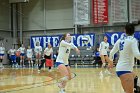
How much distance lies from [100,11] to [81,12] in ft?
6.06

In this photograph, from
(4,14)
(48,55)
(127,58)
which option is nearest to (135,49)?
→ (127,58)

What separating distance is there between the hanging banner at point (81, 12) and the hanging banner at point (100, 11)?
71cm

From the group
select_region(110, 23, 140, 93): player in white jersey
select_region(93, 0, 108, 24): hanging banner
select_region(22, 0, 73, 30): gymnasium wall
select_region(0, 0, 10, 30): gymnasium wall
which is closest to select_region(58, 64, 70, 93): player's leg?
select_region(110, 23, 140, 93): player in white jersey

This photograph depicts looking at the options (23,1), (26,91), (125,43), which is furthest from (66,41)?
(23,1)

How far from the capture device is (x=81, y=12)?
28.1 metres

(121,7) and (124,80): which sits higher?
(121,7)

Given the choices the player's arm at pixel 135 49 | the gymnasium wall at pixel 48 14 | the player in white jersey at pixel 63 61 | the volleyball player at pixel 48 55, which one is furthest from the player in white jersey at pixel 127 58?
the gymnasium wall at pixel 48 14

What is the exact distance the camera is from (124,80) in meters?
5.23

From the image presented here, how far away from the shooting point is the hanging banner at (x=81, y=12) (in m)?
27.9

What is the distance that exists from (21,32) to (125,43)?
90.8 ft

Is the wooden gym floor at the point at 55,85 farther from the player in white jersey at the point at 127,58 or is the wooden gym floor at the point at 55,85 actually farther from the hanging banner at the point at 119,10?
the hanging banner at the point at 119,10

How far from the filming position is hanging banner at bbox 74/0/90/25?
27917 millimetres

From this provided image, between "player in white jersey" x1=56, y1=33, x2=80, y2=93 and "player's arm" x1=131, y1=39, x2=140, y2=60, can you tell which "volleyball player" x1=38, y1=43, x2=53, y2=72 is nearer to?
"player in white jersey" x1=56, y1=33, x2=80, y2=93

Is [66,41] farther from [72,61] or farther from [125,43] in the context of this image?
[72,61]
